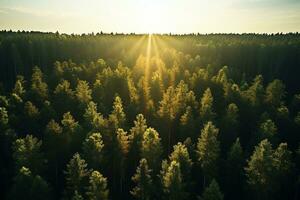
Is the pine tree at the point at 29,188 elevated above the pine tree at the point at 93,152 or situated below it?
below

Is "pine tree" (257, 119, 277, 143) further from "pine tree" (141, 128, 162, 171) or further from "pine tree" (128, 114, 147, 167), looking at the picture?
"pine tree" (128, 114, 147, 167)

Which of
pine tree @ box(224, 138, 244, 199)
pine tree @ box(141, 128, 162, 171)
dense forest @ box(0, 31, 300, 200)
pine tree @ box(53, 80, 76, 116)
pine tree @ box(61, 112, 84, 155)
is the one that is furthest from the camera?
pine tree @ box(53, 80, 76, 116)

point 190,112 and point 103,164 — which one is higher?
point 190,112

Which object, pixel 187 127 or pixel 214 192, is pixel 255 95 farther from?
pixel 214 192

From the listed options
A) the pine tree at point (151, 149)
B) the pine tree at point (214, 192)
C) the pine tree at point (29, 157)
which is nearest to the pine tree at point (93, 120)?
the pine tree at point (151, 149)

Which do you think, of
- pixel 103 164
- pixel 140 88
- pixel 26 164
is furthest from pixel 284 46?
pixel 26 164

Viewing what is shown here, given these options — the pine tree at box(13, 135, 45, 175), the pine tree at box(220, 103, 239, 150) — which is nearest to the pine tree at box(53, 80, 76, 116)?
the pine tree at box(13, 135, 45, 175)

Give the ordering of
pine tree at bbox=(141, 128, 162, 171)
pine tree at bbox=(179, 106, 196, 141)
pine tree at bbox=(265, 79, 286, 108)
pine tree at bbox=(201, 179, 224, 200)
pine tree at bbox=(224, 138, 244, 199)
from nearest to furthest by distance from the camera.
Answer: pine tree at bbox=(201, 179, 224, 200) < pine tree at bbox=(141, 128, 162, 171) < pine tree at bbox=(224, 138, 244, 199) < pine tree at bbox=(179, 106, 196, 141) < pine tree at bbox=(265, 79, 286, 108)

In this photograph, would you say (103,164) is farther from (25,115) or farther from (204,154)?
(25,115)

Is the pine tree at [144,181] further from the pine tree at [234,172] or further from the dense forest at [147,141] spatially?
the pine tree at [234,172]

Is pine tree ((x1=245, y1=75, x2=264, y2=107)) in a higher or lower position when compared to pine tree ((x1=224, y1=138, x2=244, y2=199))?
higher

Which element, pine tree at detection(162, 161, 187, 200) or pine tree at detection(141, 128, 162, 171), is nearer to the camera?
pine tree at detection(162, 161, 187, 200)
